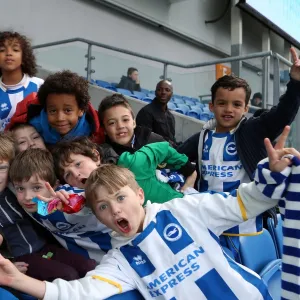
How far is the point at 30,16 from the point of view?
301 inches

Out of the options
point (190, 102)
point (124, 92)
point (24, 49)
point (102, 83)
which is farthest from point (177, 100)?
point (24, 49)

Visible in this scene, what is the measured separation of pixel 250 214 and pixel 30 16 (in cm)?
734

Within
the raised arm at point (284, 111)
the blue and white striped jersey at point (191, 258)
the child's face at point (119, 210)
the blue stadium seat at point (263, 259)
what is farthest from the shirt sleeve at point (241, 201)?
the raised arm at point (284, 111)

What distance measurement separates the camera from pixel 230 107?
2086mm

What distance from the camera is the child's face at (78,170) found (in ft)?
5.42

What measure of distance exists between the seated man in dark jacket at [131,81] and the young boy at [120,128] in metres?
4.65

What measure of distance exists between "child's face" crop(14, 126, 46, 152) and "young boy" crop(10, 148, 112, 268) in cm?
28

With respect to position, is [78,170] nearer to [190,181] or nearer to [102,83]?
[190,181]

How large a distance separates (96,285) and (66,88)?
1.04m

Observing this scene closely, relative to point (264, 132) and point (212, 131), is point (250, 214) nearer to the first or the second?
point (264, 132)

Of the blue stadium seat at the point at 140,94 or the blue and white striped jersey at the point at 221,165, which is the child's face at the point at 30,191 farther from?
the blue stadium seat at the point at 140,94

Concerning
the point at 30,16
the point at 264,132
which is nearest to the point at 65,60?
the point at 30,16

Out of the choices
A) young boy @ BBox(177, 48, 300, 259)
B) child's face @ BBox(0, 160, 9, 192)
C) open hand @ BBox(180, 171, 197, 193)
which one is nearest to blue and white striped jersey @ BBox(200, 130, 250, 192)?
young boy @ BBox(177, 48, 300, 259)

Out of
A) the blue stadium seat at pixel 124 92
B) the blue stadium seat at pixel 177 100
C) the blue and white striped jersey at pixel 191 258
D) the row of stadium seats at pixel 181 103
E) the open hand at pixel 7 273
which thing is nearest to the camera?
the open hand at pixel 7 273
